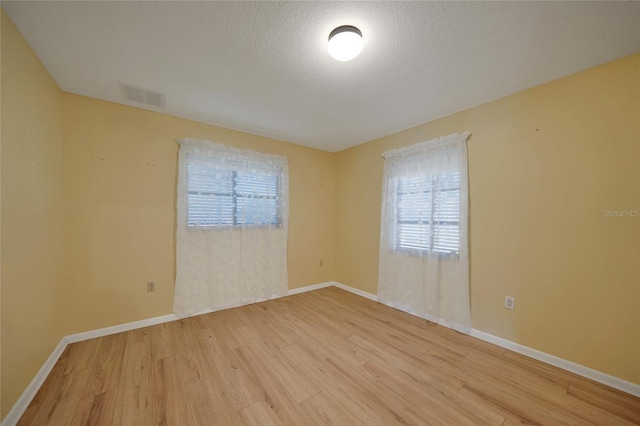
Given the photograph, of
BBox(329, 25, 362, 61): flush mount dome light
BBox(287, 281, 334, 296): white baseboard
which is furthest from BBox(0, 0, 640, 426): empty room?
BBox(287, 281, 334, 296): white baseboard

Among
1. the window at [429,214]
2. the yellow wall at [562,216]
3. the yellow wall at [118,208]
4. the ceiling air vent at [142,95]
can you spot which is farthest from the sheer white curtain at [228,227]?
the yellow wall at [562,216]

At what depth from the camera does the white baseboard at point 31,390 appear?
136 centimetres

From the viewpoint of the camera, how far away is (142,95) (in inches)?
91.5

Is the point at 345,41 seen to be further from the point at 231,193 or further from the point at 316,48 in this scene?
the point at 231,193

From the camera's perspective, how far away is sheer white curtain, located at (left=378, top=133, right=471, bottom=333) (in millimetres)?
2562

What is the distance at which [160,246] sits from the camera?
270cm

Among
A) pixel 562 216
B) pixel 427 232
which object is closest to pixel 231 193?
pixel 427 232

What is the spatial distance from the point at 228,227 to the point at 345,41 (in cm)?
254

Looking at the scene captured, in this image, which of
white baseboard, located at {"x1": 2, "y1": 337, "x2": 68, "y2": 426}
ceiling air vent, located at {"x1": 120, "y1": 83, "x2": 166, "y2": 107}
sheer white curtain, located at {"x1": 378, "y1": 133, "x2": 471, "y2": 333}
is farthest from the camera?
sheer white curtain, located at {"x1": 378, "y1": 133, "x2": 471, "y2": 333}

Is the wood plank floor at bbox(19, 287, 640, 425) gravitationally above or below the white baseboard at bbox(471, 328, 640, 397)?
below

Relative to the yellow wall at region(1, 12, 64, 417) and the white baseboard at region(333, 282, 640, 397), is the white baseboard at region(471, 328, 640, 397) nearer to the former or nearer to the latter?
the white baseboard at region(333, 282, 640, 397)

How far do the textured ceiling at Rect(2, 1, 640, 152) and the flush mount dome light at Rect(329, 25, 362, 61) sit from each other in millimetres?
43

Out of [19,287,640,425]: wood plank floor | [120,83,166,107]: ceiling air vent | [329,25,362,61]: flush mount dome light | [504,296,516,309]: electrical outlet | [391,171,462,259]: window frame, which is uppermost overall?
[120,83,166,107]: ceiling air vent

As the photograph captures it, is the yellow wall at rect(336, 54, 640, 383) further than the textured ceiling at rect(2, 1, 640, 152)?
Yes
